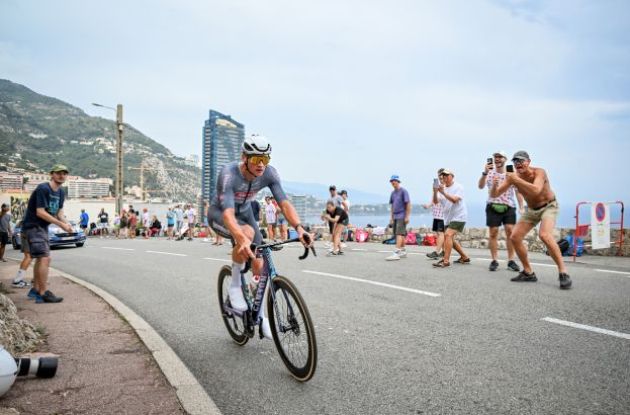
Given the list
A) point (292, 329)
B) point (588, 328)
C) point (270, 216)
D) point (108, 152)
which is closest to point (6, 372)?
point (292, 329)

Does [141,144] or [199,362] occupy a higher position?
[141,144]

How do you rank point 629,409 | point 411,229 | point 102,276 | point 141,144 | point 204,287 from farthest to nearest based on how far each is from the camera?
1. point 141,144
2. point 411,229
3. point 102,276
4. point 204,287
5. point 629,409

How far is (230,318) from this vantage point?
14.3 feet

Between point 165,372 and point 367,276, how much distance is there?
5167 mm

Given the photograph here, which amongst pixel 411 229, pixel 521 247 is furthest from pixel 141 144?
pixel 521 247

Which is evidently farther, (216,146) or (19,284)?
(216,146)

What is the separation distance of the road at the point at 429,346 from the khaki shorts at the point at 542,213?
3.37 ft

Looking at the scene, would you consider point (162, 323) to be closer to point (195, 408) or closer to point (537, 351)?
point (195, 408)

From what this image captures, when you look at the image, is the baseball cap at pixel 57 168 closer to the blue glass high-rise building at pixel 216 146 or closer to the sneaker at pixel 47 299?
the sneaker at pixel 47 299

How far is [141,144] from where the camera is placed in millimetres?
143625

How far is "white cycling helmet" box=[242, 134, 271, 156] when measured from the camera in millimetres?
3676

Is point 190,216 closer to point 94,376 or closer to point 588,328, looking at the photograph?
point 94,376

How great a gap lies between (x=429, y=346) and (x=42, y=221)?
230 inches

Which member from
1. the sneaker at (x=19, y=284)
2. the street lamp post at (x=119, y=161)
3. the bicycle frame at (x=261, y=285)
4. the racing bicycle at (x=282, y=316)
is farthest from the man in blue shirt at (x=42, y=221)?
the street lamp post at (x=119, y=161)
